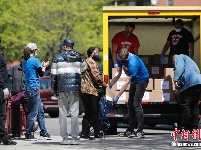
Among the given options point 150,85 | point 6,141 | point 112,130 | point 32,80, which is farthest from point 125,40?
point 6,141

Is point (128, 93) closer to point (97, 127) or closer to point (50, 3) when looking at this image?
point (97, 127)

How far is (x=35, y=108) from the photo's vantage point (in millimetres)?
16266

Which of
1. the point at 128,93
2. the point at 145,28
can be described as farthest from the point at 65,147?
the point at 145,28

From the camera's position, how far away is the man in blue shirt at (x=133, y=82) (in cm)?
1658

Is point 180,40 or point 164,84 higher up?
point 180,40

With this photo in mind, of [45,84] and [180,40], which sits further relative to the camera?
[45,84]

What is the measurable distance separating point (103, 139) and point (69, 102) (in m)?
1.84

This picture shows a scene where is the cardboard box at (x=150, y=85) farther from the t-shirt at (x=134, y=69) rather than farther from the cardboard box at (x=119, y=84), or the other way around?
the t-shirt at (x=134, y=69)

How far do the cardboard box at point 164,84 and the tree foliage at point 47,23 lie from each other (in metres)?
34.1

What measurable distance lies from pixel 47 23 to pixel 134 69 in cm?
3753

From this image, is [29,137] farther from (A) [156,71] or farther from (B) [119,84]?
(A) [156,71]

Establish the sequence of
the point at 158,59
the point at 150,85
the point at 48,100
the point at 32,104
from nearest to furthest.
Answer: the point at 32,104
the point at 150,85
the point at 158,59
the point at 48,100

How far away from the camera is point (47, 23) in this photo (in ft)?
176

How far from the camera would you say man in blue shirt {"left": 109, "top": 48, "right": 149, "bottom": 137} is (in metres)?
16.6
